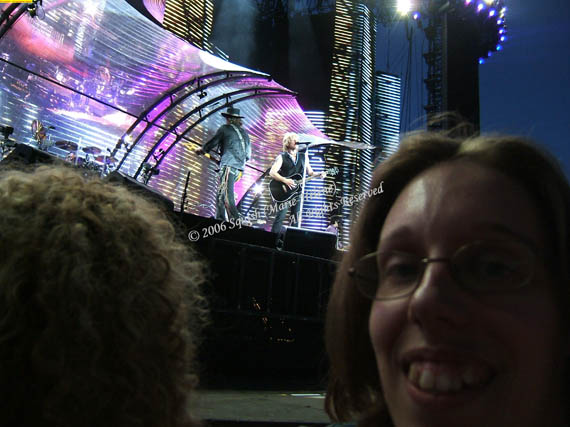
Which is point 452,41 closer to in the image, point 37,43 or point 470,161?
point 37,43

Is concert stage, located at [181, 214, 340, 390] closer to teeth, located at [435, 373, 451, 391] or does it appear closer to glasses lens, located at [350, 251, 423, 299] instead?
glasses lens, located at [350, 251, 423, 299]

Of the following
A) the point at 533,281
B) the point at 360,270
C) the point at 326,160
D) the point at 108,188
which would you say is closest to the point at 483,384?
the point at 533,281

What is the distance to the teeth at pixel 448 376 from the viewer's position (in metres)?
0.86

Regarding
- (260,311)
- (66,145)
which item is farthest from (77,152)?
(260,311)

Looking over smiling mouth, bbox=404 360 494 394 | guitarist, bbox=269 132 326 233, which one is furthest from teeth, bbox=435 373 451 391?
guitarist, bbox=269 132 326 233

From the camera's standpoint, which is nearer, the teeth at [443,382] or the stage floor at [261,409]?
the teeth at [443,382]

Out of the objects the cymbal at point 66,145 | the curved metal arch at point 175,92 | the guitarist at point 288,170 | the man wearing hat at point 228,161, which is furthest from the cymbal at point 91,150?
the guitarist at point 288,170

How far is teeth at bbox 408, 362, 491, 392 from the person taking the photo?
33.9 inches

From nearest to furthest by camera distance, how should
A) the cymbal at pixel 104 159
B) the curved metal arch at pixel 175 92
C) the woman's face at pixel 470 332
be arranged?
the woman's face at pixel 470 332 → the cymbal at pixel 104 159 → the curved metal arch at pixel 175 92

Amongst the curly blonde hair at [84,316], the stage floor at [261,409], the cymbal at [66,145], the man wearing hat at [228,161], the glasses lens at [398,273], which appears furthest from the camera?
the cymbal at [66,145]

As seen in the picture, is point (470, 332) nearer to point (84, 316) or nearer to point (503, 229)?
point (503, 229)

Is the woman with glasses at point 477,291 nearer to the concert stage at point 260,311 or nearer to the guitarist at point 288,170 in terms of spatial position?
the concert stage at point 260,311

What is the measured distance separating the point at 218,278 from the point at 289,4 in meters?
15.1

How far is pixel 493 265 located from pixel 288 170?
7.58 meters
